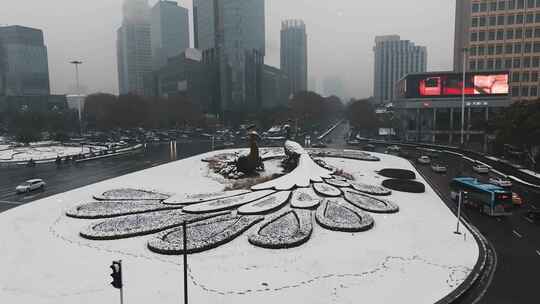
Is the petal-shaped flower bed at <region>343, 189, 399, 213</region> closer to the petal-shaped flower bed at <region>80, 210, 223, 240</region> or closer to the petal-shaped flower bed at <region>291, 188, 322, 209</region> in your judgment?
the petal-shaped flower bed at <region>291, 188, 322, 209</region>

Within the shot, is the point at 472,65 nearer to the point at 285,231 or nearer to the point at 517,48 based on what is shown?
the point at 517,48

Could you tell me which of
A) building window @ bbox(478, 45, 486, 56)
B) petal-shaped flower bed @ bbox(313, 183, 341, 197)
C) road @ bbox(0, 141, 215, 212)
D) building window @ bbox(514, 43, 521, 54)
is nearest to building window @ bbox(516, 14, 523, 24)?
building window @ bbox(514, 43, 521, 54)

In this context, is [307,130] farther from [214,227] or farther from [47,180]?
[214,227]

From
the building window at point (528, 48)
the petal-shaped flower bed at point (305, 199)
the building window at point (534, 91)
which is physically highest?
the building window at point (528, 48)

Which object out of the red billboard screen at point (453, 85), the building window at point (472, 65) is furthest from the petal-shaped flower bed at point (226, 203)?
the building window at point (472, 65)

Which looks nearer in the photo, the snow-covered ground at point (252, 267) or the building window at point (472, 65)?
the snow-covered ground at point (252, 267)

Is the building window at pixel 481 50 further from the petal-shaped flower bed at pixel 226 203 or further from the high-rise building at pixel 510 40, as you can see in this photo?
the petal-shaped flower bed at pixel 226 203
